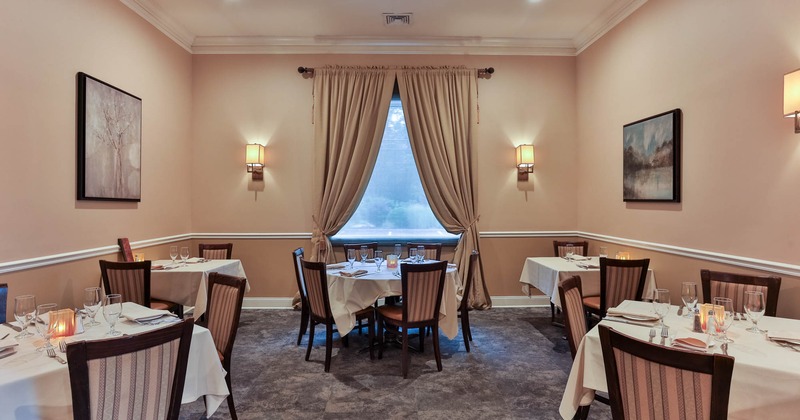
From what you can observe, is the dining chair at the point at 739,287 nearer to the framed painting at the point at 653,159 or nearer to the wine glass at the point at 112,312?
the framed painting at the point at 653,159

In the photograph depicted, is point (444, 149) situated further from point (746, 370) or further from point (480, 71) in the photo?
point (746, 370)

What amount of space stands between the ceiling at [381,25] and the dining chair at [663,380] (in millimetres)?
4005

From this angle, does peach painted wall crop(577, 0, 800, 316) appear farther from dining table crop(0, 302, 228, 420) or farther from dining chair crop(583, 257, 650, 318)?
dining table crop(0, 302, 228, 420)

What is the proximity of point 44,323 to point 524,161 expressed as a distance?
4.91m

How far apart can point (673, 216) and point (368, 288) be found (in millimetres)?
2937

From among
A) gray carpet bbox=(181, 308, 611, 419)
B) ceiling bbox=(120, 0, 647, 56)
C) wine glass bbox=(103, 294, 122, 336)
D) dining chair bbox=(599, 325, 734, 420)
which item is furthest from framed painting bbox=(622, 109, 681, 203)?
wine glass bbox=(103, 294, 122, 336)

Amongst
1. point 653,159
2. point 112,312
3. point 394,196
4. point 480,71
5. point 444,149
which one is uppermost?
point 480,71

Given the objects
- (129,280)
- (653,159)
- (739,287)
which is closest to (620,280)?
(739,287)

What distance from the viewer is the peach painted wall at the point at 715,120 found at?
8.66ft


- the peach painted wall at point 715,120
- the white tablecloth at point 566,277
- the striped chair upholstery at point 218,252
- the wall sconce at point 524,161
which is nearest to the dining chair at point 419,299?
the white tablecloth at point 566,277

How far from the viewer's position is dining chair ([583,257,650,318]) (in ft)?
10.7

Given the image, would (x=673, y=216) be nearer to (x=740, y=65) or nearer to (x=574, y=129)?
(x=740, y=65)

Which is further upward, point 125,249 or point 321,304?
point 125,249

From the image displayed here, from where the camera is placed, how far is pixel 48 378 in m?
1.44
